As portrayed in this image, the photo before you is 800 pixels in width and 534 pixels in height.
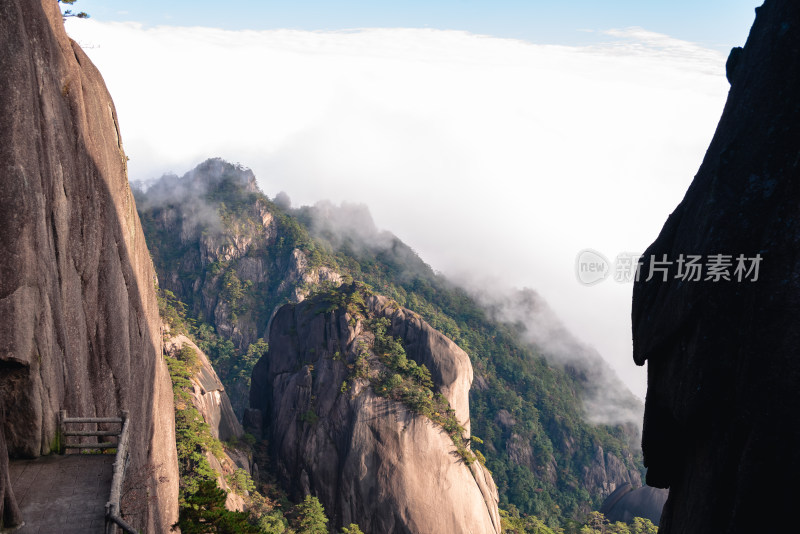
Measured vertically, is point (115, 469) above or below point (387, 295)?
above

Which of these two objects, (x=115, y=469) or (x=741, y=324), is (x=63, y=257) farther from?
(x=741, y=324)

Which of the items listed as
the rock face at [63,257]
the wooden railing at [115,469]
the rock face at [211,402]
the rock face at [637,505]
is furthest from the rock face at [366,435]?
the wooden railing at [115,469]

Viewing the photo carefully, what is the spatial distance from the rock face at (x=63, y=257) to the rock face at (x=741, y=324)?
453 inches

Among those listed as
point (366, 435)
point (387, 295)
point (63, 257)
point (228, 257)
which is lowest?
point (366, 435)

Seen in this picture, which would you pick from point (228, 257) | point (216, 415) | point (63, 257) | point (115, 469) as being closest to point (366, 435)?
point (216, 415)

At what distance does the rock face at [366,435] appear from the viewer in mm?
34500

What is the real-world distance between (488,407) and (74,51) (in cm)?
7067

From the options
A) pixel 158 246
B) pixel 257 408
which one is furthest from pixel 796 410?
pixel 158 246

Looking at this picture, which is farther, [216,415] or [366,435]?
[216,415]

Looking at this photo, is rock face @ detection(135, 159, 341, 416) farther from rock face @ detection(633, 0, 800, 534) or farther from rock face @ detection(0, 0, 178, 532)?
rock face @ detection(633, 0, 800, 534)

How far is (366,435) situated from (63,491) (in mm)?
28650

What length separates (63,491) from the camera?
9.41 meters

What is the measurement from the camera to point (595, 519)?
49.6 meters

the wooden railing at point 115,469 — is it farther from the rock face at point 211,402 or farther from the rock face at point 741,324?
the rock face at point 211,402
